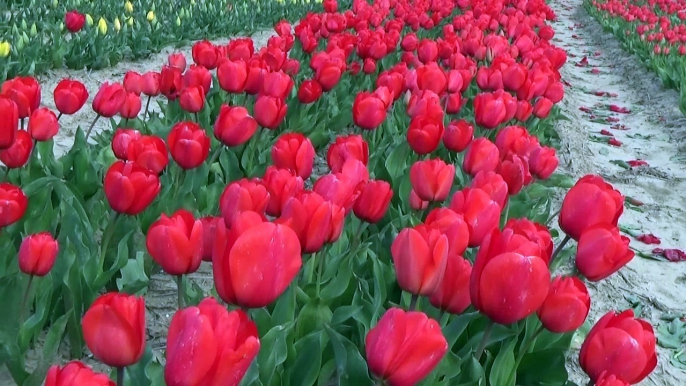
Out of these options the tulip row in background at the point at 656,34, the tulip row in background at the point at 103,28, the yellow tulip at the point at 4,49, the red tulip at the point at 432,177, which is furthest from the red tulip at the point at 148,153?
the tulip row in background at the point at 656,34

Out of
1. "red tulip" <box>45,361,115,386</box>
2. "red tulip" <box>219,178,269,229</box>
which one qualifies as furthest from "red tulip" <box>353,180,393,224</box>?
"red tulip" <box>45,361,115,386</box>

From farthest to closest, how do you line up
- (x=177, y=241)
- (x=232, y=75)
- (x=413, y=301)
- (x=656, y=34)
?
1. (x=656, y=34)
2. (x=232, y=75)
3. (x=413, y=301)
4. (x=177, y=241)

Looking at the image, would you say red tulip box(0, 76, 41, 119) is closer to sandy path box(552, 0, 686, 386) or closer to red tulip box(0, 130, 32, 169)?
red tulip box(0, 130, 32, 169)

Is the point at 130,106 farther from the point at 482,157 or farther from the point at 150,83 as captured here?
the point at 482,157

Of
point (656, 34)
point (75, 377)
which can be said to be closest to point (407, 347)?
point (75, 377)

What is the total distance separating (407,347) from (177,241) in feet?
1.53

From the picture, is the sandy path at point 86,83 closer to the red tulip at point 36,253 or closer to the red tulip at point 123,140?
the red tulip at point 123,140

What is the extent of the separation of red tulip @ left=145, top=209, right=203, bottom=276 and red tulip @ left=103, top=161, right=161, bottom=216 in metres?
0.33

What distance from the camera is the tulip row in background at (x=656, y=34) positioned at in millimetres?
Result: 6965

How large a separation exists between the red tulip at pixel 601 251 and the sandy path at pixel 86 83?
101 inches

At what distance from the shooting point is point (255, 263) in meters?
1.03

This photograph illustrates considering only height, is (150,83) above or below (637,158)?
above

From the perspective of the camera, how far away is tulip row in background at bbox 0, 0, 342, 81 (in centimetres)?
454

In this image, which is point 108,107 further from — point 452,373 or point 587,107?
point 587,107
